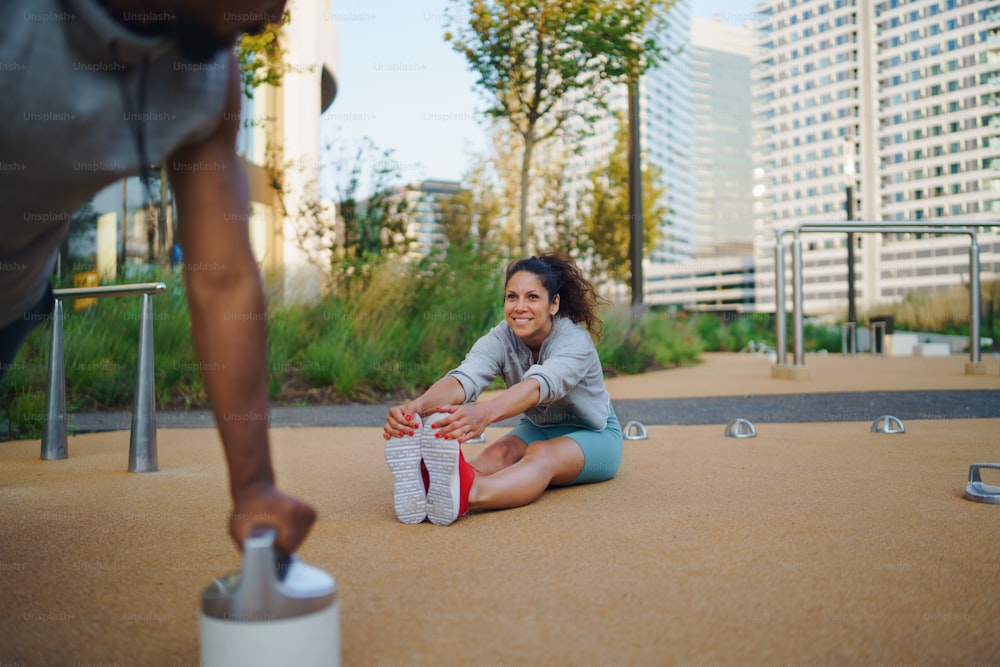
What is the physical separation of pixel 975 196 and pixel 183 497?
288 ft

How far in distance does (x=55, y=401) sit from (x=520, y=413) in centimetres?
260

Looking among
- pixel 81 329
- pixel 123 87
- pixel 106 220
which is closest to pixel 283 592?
pixel 123 87

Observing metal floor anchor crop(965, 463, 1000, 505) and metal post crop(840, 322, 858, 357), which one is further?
metal post crop(840, 322, 858, 357)

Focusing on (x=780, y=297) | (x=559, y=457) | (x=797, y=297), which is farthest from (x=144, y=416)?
(x=780, y=297)

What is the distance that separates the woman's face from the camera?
127 inches

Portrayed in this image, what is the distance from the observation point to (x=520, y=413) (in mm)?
2949

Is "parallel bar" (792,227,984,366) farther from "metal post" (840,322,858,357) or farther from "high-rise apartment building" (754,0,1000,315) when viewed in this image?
"high-rise apartment building" (754,0,1000,315)

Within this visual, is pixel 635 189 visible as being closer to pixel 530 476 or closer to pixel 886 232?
pixel 886 232

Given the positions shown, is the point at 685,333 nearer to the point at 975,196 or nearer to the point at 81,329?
the point at 81,329

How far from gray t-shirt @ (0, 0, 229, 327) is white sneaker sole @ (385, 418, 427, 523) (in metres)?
1.39

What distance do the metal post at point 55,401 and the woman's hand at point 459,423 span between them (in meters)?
2.52

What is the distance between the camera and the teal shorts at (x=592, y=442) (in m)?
3.28

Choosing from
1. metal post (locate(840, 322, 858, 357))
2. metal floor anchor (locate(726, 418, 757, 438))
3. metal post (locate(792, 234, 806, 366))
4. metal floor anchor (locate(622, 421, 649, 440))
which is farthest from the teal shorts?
metal post (locate(840, 322, 858, 357))

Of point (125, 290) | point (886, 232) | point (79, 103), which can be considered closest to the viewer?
point (79, 103)
